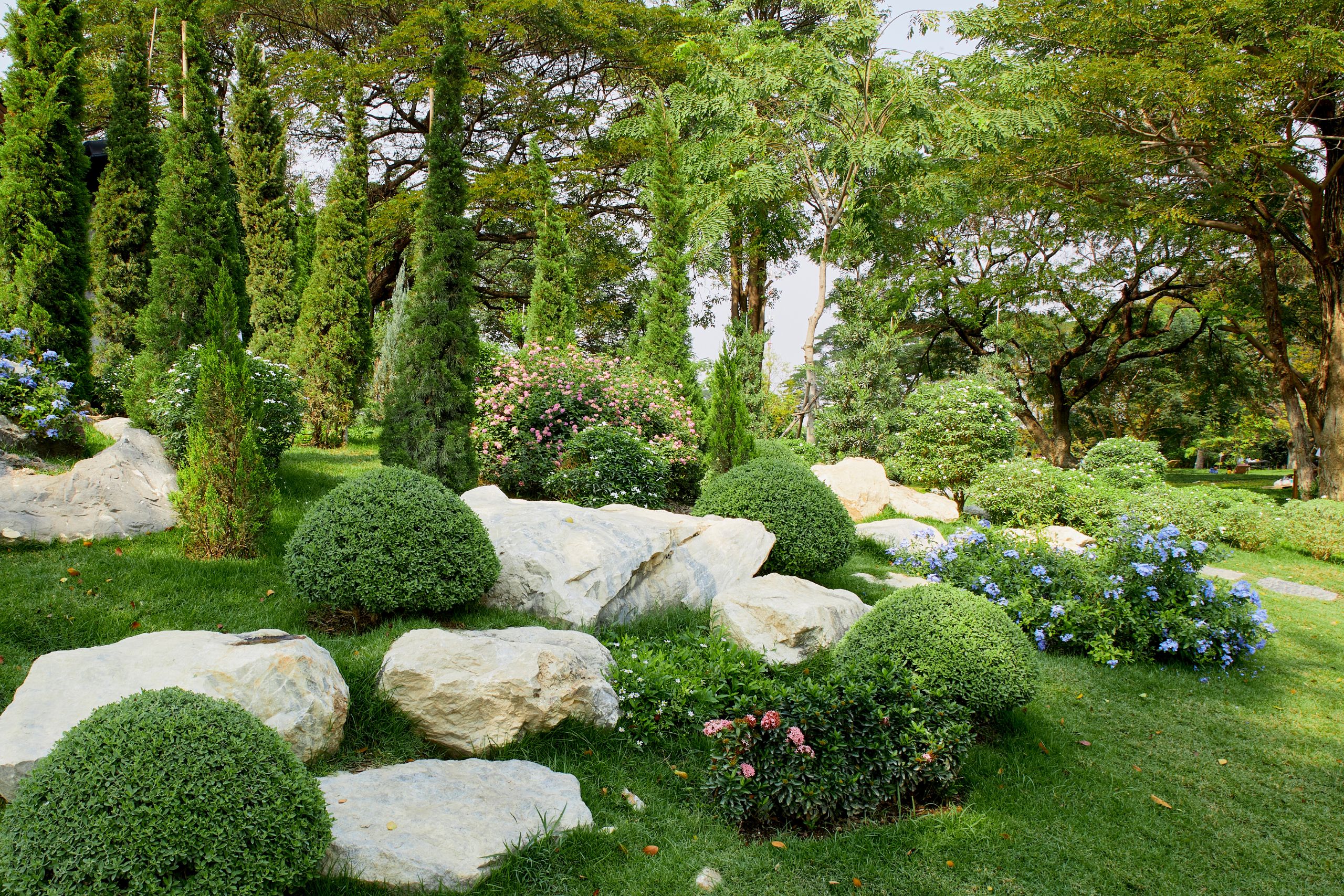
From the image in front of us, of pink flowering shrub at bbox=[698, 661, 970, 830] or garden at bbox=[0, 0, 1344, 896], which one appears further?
pink flowering shrub at bbox=[698, 661, 970, 830]

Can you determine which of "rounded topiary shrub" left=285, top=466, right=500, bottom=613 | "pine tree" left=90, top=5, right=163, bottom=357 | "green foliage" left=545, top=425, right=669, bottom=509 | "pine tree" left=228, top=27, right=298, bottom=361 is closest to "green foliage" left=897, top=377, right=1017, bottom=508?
"green foliage" left=545, top=425, right=669, bottom=509

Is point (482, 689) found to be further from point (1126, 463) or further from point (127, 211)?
point (1126, 463)

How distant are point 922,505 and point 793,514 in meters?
6.17

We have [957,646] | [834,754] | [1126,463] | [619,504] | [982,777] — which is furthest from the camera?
[1126,463]

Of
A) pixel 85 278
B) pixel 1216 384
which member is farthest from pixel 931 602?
pixel 1216 384

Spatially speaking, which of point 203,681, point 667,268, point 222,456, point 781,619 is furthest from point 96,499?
point 667,268

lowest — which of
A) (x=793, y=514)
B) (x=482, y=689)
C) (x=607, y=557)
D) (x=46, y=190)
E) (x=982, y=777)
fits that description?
(x=982, y=777)

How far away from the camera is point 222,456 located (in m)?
5.43

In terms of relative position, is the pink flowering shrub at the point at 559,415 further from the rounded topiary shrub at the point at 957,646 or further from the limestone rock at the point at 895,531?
the rounded topiary shrub at the point at 957,646

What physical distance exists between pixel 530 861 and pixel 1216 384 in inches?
1004

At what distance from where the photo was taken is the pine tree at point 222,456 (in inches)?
212

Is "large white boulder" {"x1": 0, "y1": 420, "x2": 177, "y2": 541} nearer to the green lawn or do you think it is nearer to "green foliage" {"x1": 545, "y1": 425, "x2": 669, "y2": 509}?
the green lawn

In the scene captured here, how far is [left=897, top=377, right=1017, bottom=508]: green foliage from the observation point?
1298cm

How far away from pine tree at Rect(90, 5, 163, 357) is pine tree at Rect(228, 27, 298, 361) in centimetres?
227
